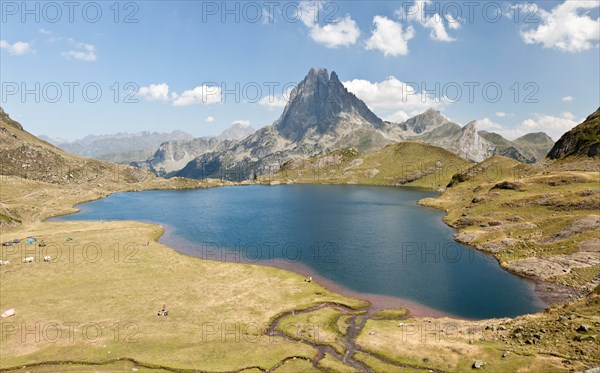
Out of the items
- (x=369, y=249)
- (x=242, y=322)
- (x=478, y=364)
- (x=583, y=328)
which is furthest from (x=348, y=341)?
(x=369, y=249)

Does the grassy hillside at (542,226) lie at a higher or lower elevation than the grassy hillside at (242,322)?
higher

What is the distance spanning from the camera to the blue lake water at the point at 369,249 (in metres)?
77.2

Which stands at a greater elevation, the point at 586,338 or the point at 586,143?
the point at 586,143

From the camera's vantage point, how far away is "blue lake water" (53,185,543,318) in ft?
253

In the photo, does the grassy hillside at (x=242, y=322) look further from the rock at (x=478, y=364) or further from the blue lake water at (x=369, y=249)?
the blue lake water at (x=369, y=249)

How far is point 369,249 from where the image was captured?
11150 cm

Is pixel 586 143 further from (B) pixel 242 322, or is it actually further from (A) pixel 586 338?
(B) pixel 242 322

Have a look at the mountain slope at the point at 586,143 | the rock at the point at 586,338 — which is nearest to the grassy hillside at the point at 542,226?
the mountain slope at the point at 586,143

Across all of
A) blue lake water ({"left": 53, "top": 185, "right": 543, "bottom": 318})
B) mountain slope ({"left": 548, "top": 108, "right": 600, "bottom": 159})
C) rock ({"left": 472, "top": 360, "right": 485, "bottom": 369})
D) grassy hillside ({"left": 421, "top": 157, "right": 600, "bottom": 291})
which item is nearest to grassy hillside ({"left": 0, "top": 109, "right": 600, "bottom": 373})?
grassy hillside ({"left": 421, "top": 157, "right": 600, "bottom": 291})

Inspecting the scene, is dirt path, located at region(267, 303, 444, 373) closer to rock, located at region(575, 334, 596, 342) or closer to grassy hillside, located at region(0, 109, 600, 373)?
grassy hillside, located at region(0, 109, 600, 373)

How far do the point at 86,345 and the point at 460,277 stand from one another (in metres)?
79.9

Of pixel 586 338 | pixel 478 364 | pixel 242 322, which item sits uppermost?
pixel 586 338

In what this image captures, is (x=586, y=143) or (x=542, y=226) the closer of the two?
(x=542, y=226)

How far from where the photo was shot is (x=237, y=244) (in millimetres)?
120375
